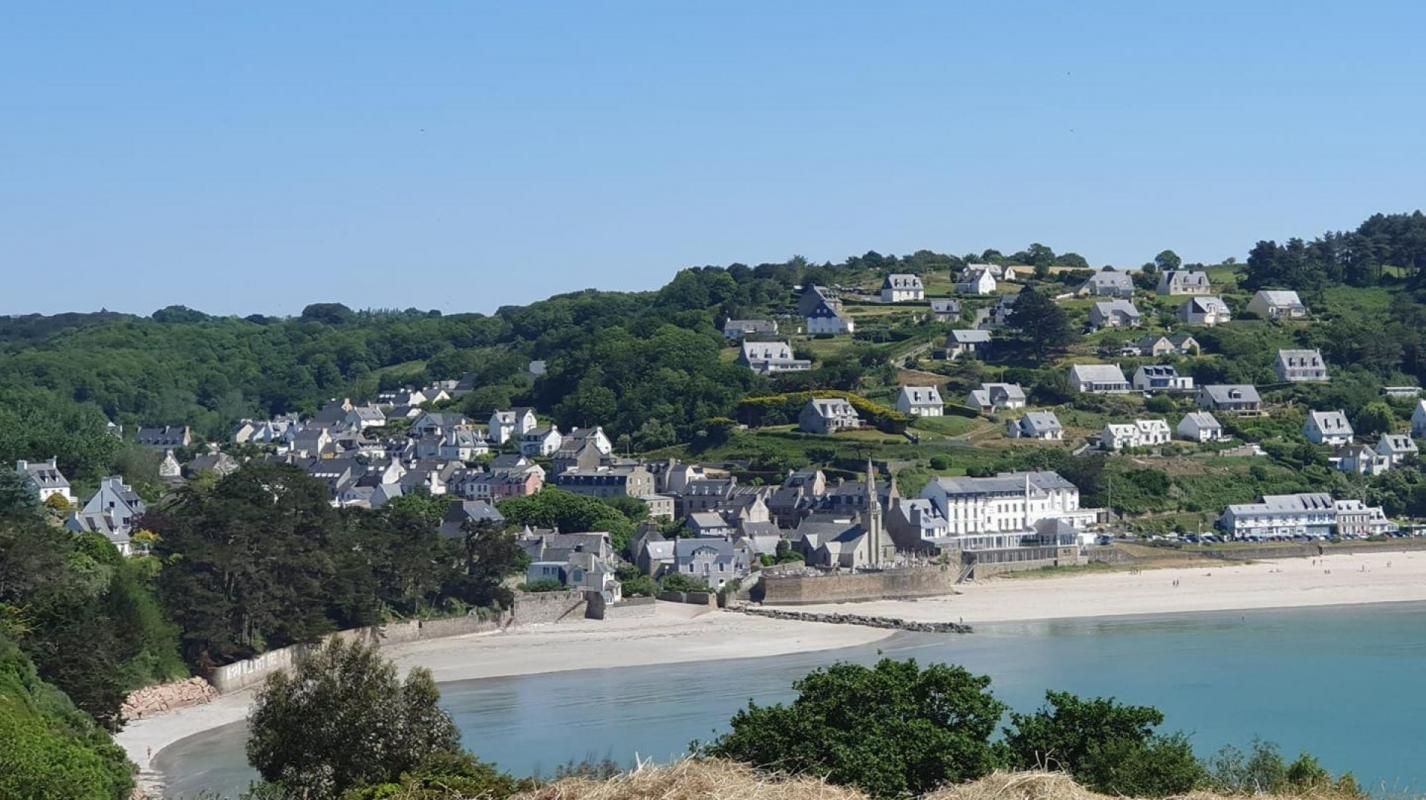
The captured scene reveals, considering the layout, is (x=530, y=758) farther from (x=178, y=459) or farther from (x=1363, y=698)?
(x=178, y=459)

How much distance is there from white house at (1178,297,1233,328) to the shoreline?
884 inches

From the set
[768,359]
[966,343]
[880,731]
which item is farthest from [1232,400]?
[880,731]

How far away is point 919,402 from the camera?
59875 millimetres

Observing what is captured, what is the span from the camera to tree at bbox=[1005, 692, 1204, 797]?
17.0 m

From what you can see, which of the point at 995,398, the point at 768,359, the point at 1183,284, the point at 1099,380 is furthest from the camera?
the point at 1183,284

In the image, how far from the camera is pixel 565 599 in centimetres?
4075

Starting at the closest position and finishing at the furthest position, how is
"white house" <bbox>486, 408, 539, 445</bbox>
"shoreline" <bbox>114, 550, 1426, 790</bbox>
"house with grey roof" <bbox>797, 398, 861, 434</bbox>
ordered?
"shoreline" <bbox>114, 550, 1426, 790</bbox> → "house with grey roof" <bbox>797, 398, 861, 434</bbox> → "white house" <bbox>486, 408, 539, 445</bbox>

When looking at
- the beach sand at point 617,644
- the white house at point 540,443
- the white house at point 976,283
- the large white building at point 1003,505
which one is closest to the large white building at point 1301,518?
the large white building at point 1003,505

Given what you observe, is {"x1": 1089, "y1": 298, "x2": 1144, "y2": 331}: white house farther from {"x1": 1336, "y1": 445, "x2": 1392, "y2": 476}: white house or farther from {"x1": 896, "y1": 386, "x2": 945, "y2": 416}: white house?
{"x1": 1336, "y1": 445, "x2": 1392, "y2": 476}: white house

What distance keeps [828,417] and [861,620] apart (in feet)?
57.2

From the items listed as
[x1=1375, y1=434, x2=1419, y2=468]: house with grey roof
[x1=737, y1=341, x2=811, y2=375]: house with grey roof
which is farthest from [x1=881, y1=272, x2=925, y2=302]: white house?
[x1=1375, y1=434, x2=1419, y2=468]: house with grey roof

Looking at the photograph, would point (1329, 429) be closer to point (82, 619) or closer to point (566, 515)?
point (566, 515)

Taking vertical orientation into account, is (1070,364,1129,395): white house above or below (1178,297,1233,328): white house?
below

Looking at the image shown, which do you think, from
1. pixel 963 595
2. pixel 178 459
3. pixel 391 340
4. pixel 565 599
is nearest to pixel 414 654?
pixel 565 599
